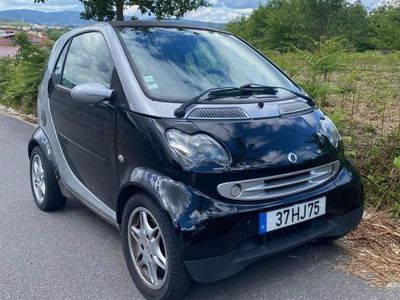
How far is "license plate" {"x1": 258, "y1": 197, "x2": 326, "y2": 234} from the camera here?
2748 millimetres

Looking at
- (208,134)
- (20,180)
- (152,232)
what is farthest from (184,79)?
(20,180)

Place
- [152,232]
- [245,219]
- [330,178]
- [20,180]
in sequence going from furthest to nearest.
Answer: [20,180], [330,178], [152,232], [245,219]

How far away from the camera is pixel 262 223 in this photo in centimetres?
273

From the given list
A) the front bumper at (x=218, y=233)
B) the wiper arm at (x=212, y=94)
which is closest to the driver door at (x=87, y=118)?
the wiper arm at (x=212, y=94)

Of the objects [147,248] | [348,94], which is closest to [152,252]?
[147,248]

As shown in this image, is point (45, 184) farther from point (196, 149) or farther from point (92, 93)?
point (196, 149)

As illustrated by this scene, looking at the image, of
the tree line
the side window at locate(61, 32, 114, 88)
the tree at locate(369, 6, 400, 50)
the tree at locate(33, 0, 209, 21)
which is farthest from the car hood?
→ the tree line

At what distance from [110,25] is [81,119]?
77 centimetres

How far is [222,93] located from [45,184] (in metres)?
2.10

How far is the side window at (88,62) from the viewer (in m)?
3.50

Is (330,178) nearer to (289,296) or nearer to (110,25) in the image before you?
(289,296)

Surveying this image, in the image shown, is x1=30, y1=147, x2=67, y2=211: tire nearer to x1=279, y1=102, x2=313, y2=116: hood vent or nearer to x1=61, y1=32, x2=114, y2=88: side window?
x1=61, y1=32, x2=114, y2=88: side window

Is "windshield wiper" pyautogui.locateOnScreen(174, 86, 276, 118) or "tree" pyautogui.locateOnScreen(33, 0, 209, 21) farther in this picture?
"tree" pyautogui.locateOnScreen(33, 0, 209, 21)

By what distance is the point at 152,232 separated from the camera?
9.46 feet
